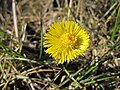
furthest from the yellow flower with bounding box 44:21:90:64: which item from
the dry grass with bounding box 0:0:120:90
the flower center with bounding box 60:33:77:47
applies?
the dry grass with bounding box 0:0:120:90

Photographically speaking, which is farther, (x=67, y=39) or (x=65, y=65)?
(x=65, y=65)

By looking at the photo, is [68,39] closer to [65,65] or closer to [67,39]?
[67,39]

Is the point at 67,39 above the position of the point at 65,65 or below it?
above

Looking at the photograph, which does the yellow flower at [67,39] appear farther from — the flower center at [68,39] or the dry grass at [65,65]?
the dry grass at [65,65]

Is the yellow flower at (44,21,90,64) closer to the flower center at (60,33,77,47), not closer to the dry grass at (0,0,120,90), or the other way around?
the flower center at (60,33,77,47)

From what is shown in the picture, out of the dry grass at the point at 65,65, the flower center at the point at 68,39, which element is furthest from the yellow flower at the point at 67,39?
the dry grass at the point at 65,65

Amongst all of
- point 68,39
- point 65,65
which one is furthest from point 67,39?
point 65,65
